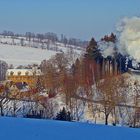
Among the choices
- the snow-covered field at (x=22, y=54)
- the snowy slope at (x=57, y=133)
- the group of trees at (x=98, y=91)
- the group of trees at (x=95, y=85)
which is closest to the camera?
the snowy slope at (x=57, y=133)

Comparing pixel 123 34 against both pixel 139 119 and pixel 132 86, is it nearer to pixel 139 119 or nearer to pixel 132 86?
pixel 139 119

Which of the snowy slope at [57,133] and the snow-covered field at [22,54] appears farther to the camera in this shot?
the snow-covered field at [22,54]

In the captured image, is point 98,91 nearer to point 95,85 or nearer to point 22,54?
point 95,85

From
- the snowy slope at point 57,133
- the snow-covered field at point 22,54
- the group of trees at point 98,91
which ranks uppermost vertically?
the snow-covered field at point 22,54

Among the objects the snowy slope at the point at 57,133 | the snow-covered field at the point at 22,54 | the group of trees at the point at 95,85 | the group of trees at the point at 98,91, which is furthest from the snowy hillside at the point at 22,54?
the snowy slope at the point at 57,133

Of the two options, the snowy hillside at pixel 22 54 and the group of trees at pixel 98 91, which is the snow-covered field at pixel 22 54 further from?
the group of trees at pixel 98 91

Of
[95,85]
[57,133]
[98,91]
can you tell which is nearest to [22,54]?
[95,85]

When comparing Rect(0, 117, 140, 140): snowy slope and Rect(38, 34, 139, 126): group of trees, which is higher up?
Rect(38, 34, 139, 126): group of trees

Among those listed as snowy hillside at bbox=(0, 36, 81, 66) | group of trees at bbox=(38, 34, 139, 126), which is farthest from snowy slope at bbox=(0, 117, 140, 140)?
snowy hillside at bbox=(0, 36, 81, 66)

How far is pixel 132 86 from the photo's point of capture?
18734 millimetres

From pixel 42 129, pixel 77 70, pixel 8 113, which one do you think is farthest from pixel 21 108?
pixel 42 129

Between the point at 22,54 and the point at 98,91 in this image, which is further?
the point at 22,54

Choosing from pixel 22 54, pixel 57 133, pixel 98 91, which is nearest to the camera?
pixel 57 133

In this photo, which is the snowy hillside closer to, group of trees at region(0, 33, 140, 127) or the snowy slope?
group of trees at region(0, 33, 140, 127)
